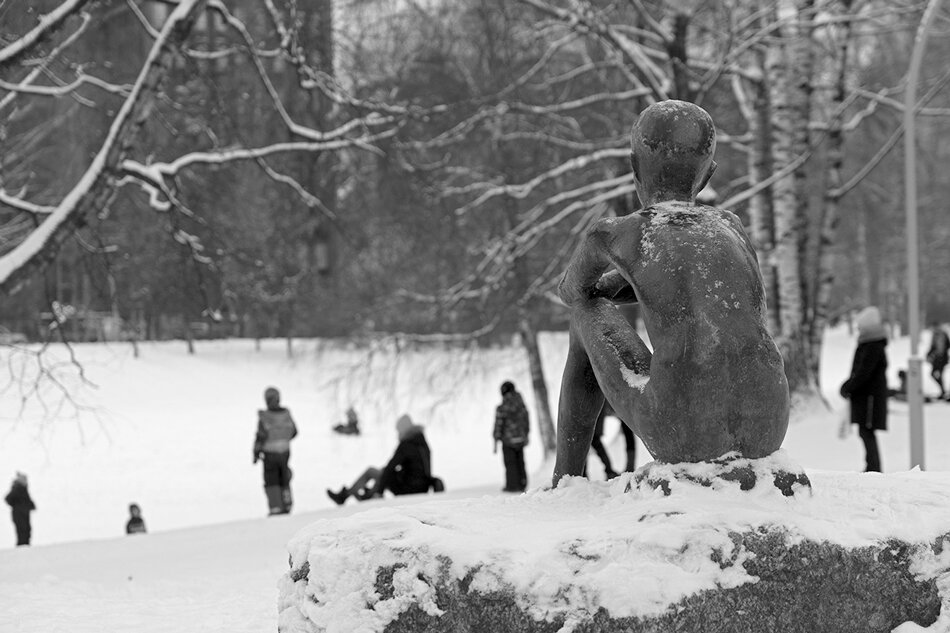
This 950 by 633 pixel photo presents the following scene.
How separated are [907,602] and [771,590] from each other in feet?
1.55

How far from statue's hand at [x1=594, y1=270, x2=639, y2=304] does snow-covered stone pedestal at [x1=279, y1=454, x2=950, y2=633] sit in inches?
30.6

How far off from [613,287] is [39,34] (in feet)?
19.5

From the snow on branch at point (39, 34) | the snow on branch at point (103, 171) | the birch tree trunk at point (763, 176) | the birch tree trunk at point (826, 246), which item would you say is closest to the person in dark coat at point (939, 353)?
the birch tree trunk at point (826, 246)

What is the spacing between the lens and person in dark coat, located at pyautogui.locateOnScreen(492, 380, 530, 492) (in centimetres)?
1269

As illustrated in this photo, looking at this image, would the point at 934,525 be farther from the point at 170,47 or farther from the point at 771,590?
the point at 170,47

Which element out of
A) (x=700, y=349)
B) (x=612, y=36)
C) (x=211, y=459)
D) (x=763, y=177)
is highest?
(x=612, y=36)

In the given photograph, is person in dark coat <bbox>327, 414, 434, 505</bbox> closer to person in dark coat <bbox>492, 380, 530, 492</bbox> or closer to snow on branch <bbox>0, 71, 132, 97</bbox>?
person in dark coat <bbox>492, 380, 530, 492</bbox>

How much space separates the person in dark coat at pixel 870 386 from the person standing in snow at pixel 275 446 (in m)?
5.95

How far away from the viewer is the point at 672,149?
358 cm

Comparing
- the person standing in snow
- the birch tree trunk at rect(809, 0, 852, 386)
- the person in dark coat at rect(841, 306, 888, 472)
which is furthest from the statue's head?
the birch tree trunk at rect(809, 0, 852, 386)

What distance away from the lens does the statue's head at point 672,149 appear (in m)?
3.56

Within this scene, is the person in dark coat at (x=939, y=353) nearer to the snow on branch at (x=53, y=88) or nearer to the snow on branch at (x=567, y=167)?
the snow on branch at (x=567, y=167)

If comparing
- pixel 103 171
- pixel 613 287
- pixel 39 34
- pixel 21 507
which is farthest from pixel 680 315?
pixel 21 507

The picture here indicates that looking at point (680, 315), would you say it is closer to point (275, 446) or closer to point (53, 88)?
point (53, 88)
